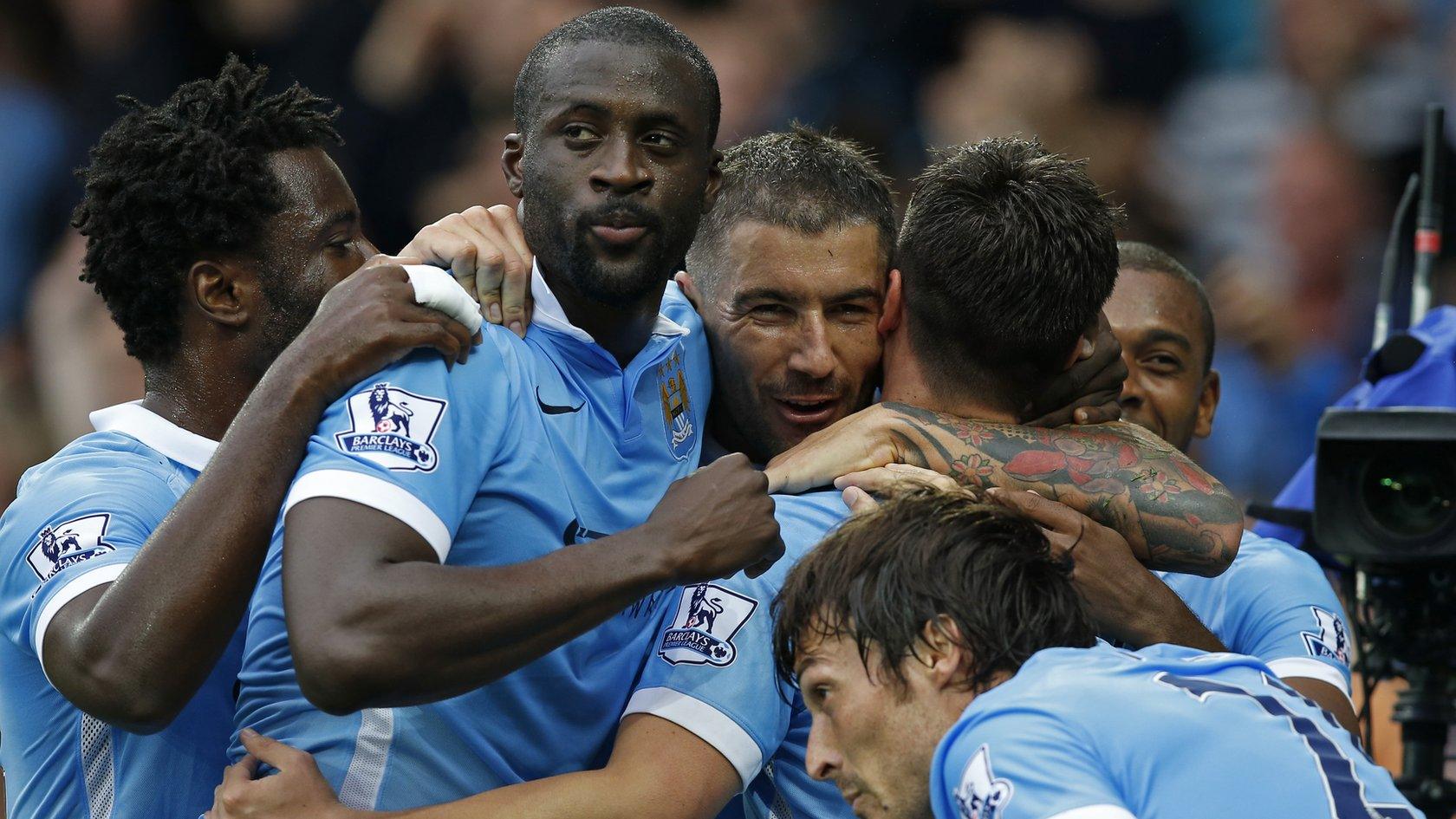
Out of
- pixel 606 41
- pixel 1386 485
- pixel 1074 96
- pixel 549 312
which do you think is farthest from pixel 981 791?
pixel 1074 96

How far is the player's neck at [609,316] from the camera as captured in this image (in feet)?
9.27

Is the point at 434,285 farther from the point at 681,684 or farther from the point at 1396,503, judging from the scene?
the point at 1396,503

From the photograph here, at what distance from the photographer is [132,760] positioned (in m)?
2.87

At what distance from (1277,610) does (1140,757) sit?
1.91m

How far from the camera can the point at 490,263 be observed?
2.76m

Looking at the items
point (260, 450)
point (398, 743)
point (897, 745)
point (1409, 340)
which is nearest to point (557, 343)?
point (260, 450)

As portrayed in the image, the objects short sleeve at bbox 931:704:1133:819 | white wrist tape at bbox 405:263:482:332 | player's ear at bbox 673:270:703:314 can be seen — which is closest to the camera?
short sleeve at bbox 931:704:1133:819

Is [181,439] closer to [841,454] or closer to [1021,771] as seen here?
[841,454]

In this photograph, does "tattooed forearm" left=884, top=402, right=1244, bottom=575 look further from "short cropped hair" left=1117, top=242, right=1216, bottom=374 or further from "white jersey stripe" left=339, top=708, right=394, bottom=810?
"short cropped hair" left=1117, top=242, right=1216, bottom=374

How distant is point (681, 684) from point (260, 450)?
791 mm

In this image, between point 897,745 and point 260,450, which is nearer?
point 897,745

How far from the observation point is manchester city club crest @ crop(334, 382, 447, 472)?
2330 millimetres

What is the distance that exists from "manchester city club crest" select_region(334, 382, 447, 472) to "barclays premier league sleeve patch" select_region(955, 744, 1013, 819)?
0.91 meters

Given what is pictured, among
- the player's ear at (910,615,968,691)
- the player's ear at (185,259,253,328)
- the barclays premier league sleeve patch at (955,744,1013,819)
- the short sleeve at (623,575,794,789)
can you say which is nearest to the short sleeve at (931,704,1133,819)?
the barclays premier league sleeve patch at (955,744,1013,819)
